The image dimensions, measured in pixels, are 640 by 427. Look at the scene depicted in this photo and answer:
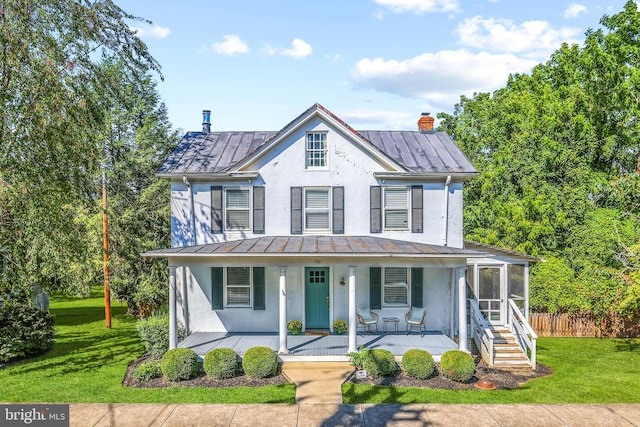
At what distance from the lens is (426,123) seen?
59.3 feet

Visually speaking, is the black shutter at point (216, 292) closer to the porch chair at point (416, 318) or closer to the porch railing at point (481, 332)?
the porch chair at point (416, 318)

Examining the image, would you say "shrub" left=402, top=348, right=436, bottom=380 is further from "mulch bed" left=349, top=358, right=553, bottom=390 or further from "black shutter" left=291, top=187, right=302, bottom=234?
"black shutter" left=291, top=187, right=302, bottom=234

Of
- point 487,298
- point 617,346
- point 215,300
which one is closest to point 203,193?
point 215,300

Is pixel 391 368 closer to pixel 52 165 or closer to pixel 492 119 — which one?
pixel 52 165

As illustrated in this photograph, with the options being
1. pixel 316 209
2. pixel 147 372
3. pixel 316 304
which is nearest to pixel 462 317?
pixel 316 304

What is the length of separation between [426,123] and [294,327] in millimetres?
9521

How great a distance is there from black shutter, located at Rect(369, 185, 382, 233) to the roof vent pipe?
7.29 meters

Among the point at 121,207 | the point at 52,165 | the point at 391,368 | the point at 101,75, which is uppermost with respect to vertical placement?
the point at 101,75

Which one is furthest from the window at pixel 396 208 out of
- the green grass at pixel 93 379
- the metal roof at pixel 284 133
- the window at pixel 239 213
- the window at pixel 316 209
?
the green grass at pixel 93 379

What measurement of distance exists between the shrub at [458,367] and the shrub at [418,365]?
36 centimetres

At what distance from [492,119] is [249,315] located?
20.7 meters

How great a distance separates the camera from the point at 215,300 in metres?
15.4

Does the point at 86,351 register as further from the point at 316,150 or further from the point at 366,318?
the point at 316,150

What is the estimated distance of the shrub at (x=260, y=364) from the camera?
11867 millimetres
